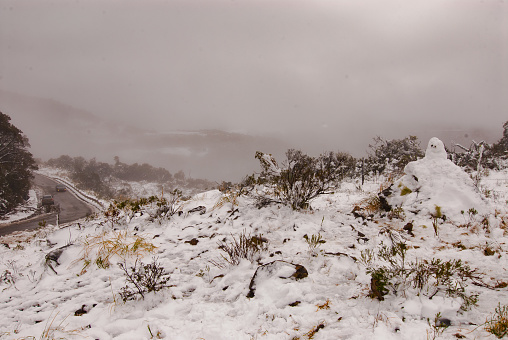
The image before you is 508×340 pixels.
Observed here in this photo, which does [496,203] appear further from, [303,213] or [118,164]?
[118,164]

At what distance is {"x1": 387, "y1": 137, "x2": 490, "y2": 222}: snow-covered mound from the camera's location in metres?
3.97

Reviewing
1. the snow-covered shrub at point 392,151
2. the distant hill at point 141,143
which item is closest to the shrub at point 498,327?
the snow-covered shrub at point 392,151

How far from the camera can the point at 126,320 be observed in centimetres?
229

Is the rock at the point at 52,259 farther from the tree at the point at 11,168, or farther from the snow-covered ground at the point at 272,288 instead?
the tree at the point at 11,168

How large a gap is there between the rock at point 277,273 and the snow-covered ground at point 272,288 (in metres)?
0.01

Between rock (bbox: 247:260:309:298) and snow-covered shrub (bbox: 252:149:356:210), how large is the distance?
215 centimetres

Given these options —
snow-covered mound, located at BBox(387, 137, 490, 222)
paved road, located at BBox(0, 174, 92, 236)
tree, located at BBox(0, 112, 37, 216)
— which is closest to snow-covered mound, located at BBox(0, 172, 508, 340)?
snow-covered mound, located at BBox(387, 137, 490, 222)

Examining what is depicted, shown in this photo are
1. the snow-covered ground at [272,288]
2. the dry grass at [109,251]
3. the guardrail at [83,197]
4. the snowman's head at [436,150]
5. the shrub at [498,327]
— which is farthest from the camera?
the guardrail at [83,197]

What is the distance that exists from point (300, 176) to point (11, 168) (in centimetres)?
2640

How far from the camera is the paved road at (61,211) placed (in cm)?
1598

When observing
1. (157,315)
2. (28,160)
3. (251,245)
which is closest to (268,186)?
(251,245)

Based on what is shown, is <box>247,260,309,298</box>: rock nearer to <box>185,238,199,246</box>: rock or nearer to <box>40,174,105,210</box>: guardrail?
<box>185,238,199,246</box>: rock

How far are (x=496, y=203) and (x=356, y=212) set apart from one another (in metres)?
2.48

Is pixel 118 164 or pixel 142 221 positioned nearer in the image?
pixel 142 221
